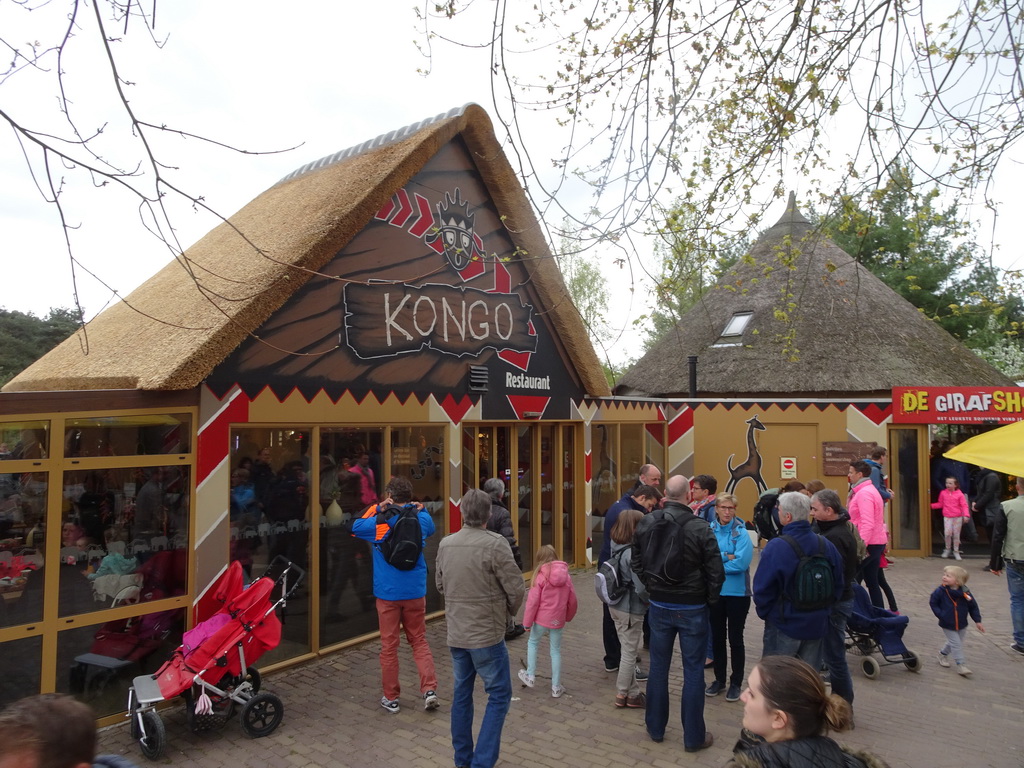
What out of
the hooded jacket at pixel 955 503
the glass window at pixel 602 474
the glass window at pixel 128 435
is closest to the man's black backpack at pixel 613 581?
the glass window at pixel 128 435

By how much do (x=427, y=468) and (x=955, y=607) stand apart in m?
5.33

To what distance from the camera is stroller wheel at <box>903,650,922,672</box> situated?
6586mm

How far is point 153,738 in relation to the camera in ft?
15.8

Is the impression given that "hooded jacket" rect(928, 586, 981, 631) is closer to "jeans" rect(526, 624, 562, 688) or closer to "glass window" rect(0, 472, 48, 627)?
"jeans" rect(526, 624, 562, 688)

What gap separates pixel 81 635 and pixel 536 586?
341 centimetres

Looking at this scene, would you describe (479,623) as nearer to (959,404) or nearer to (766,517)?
(766,517)

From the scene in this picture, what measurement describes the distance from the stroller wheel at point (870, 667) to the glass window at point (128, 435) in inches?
242

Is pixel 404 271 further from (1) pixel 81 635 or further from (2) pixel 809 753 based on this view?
(2) pixel 809 753

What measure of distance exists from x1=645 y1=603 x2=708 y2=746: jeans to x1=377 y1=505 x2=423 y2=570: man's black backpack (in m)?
1.81

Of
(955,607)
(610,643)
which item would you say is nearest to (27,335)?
(610,643)

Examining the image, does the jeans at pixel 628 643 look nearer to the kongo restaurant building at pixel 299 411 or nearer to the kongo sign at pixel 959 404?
the kongo restaurant building at pixel 299 411

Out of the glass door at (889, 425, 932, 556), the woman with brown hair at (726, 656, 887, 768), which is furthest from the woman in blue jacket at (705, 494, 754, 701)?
the glass door at (889, 425, 932, 556)

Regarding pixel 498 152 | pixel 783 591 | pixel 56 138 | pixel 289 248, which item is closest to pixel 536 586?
pixel 783 591

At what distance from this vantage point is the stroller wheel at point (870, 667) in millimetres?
6457
